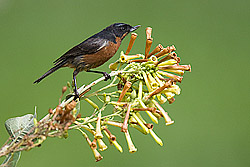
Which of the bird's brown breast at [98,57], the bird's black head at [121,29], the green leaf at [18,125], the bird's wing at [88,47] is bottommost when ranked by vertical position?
the green leaf at [18,125]

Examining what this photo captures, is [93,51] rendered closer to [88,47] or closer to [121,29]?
[88,47]

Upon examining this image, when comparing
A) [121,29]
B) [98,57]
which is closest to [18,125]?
[98,57]

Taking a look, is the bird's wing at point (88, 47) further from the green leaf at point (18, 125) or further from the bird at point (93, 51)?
→ the green leaf at point (18, 125)

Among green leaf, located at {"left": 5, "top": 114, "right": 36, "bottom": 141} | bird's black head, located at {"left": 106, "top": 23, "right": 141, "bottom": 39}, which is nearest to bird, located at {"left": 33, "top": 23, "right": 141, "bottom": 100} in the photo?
bird's black head, located at {"left": 106, "top": 23, "right": 141, "bottom": 39}

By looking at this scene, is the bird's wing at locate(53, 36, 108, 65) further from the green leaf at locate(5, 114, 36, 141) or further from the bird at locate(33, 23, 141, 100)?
the green leaf at locate(5, 114, 36, 141)

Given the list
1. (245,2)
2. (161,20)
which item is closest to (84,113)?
(161,20)

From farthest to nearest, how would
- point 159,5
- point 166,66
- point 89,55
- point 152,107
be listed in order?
point 159,5
point 89,55
point 166,66
point 152,107

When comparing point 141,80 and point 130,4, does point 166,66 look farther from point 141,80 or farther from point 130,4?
point 130,4

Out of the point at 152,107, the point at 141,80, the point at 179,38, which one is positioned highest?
the point at 179,38

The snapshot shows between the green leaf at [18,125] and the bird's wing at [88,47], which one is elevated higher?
the bird's wing at [88,47]

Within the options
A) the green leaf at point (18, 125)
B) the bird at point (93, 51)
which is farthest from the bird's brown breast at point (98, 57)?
the green leaf at point (18, 125)
